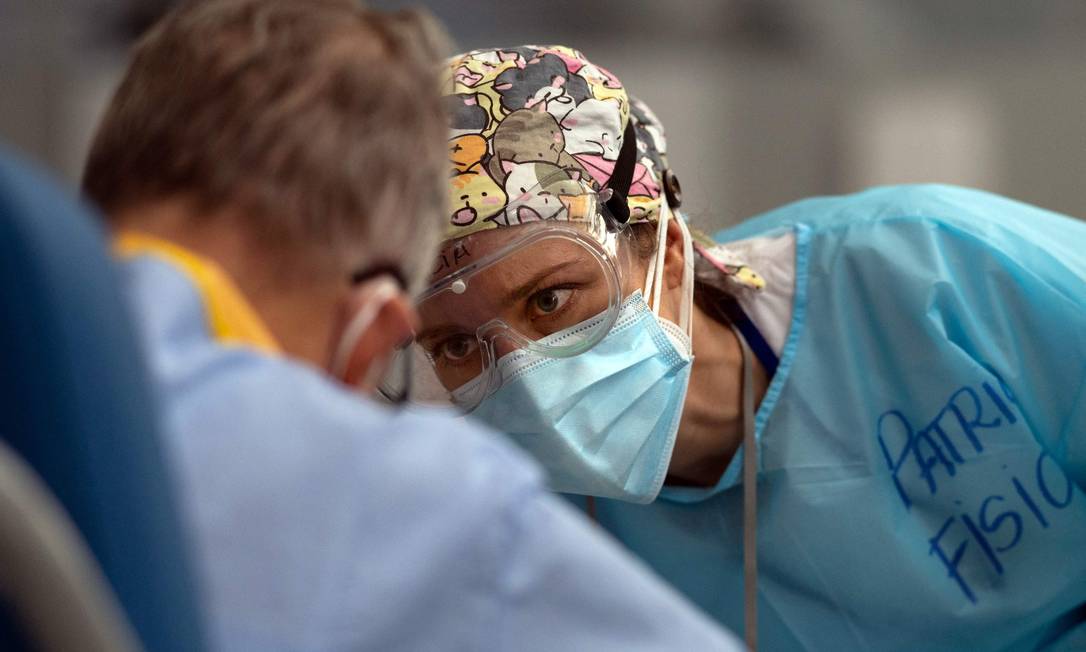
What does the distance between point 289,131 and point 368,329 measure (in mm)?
141

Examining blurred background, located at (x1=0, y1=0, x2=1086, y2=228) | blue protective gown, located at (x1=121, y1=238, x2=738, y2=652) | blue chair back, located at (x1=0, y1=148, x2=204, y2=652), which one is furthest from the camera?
blurred background, located at (x1=0, y1=0, x2=1086, y2=228)

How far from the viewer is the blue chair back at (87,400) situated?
0.55 meters

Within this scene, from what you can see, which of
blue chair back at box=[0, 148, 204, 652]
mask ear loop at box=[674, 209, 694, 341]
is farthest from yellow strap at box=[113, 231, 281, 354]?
mask ear loop at box=[674, 209, 694, 341]

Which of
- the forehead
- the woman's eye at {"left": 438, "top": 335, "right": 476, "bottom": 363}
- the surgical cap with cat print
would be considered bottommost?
the woman's eye at {"left": 438, "top": 335, "right": 476, "bottom": 363}

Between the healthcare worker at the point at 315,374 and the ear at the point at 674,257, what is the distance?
869 millimetres

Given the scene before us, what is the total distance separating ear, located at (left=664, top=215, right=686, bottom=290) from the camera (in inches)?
67.5

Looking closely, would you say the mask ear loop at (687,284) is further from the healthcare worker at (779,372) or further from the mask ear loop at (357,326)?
the mask ear loop at (357,326)

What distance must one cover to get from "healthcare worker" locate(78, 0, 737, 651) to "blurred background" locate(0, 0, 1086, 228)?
330 cm

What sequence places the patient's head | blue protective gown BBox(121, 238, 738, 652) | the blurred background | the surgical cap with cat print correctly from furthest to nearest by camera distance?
the blurred background, the surgical cap with cat print, the patient's head, blue protective gown BBox(121, 238, 738, 652)

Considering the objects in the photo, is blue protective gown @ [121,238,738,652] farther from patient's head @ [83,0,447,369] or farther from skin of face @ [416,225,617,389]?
skin of face @ [416,225,617,389]

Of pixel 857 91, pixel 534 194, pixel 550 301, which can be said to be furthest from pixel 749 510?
pixel 857 91

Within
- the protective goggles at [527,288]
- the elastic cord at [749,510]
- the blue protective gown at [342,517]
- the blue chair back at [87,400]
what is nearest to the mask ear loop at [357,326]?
the blue protective gown at [342,517]

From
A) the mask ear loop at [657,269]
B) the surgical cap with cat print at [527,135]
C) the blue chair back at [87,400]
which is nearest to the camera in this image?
the blue chair back at [87,400]

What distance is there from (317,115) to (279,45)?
0.21 feet
